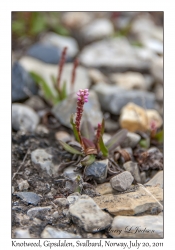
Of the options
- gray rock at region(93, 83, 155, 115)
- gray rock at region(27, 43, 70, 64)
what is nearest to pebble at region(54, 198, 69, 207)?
gray rock at region(93, 83, 155, 115)

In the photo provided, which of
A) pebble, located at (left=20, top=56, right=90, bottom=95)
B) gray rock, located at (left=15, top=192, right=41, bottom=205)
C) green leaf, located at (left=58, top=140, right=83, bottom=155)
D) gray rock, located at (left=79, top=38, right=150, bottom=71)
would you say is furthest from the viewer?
gray rock, located at (left=79, top=38, right=150, bottom=71)

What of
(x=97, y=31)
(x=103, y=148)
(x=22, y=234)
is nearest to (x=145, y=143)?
(x=103, y=148)

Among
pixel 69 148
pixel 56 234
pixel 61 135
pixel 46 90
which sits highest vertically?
pixel 46 90

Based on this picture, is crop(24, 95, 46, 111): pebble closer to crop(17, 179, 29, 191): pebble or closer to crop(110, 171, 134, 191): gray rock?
crop(17, 179, 29, 191): pebble

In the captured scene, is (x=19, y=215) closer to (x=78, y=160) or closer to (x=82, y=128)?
(x=78, y=160)

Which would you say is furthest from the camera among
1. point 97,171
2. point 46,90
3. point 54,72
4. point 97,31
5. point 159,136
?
point 97,31

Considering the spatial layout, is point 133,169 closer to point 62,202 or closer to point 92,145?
point 92,145
